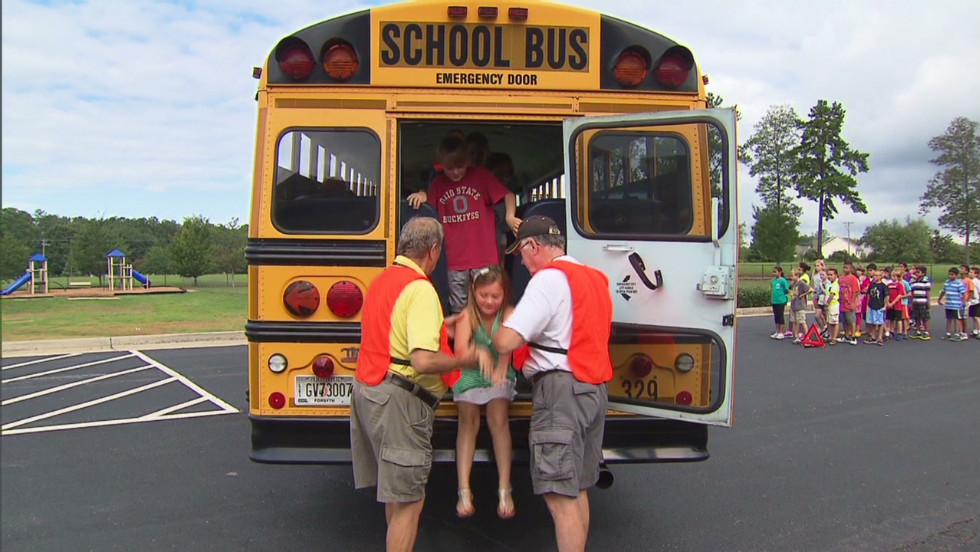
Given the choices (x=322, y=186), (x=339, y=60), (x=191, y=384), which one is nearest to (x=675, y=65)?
(x=339, y=60)

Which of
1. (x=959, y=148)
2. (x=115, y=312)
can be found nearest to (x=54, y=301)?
(x=115, y=312)

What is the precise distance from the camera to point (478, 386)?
3352mm

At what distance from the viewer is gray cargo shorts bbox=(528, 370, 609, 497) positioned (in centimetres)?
290

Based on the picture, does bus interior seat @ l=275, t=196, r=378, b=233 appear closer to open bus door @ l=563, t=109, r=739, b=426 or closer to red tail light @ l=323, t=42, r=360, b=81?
red tail light @ l=323, t=42, r=360, b=81

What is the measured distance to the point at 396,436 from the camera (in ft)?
9.59

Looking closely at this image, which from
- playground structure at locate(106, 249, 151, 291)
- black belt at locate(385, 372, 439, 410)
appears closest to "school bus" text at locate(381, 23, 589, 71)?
black belt at locate(385, 372, 439, 410)

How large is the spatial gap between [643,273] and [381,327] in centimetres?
141

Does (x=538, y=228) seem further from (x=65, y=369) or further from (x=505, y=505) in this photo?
(x=65, y=369)

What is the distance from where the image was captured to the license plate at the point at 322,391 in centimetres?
353

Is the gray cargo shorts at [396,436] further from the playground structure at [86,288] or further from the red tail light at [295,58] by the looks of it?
the playground structure at [86,288]

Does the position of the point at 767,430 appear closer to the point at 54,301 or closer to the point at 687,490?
the point at 687,490

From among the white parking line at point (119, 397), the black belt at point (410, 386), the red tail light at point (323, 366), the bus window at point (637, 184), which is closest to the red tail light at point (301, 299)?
the red tail light at point (323, 366)

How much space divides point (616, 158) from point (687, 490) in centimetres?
254

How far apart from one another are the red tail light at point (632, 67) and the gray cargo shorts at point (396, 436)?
2091 mm
